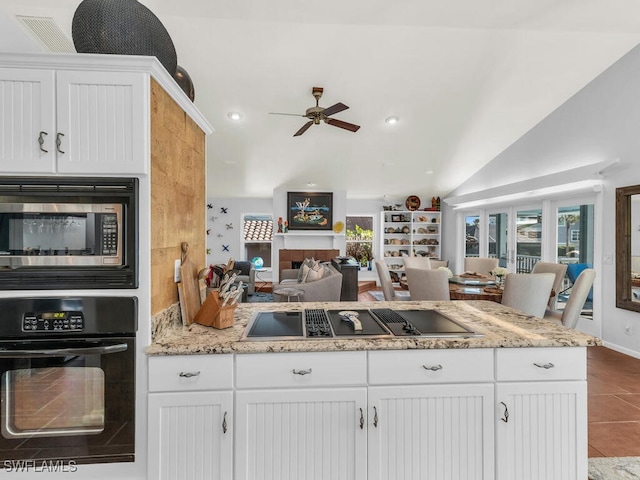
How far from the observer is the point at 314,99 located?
15.3 feet

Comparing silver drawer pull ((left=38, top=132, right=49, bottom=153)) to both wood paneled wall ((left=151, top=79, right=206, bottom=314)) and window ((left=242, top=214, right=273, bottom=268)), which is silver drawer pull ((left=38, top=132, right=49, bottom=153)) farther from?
window ((left=242, top=214, right=273, bottom=268))

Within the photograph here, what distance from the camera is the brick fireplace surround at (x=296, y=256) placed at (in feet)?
25.9

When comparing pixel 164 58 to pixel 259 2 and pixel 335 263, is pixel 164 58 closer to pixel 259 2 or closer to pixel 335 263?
pixel 259 2

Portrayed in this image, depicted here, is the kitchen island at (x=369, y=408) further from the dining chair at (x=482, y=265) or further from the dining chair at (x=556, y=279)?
the dining chair at (x=482, y=265)

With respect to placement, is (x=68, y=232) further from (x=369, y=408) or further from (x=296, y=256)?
(x=296, y=256)

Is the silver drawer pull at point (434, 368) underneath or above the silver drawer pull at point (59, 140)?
underneath

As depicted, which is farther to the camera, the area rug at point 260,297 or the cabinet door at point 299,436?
the area rug at point 260,297

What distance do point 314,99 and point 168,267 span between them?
12.1 feet

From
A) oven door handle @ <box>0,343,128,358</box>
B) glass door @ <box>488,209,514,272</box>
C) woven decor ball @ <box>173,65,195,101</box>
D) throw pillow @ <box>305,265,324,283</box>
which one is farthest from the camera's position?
glass door @ <box>488,209,514,272</box>

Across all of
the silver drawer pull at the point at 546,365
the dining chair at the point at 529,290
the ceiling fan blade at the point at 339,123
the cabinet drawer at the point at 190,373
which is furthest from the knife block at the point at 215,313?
the ceiling fan blade at the point at 339,123

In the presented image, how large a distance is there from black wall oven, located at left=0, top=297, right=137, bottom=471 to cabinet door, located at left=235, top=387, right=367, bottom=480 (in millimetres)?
510

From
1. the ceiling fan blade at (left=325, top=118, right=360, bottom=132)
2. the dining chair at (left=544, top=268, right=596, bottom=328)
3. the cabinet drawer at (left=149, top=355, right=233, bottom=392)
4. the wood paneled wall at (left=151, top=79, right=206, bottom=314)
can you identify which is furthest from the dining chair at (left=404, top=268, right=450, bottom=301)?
the cabinet drawer at (left=149, top=355, right=233, bottom=392)

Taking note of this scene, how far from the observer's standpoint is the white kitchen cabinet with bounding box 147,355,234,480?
4.79ft

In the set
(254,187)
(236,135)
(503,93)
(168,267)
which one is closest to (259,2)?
(168,267)
